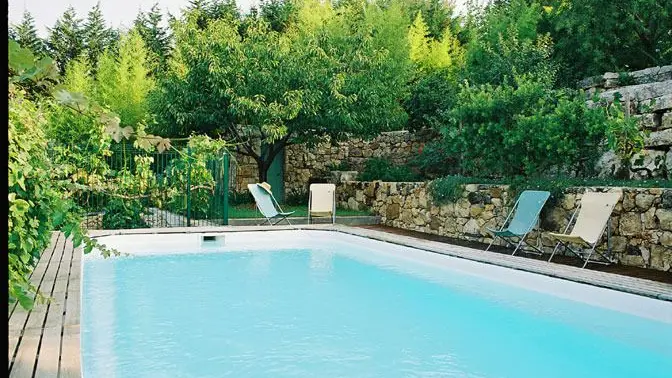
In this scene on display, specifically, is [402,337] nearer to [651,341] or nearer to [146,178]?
[651,341]

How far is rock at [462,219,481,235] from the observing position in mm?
9270

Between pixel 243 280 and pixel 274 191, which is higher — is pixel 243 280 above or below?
below

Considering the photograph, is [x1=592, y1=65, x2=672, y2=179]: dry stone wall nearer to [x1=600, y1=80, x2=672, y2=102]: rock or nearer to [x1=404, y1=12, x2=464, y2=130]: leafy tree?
[x1=600, y1=80, x2=672, y2=102]: rock

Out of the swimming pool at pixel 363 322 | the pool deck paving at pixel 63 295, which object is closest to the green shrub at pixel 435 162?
the pool deck paving at pixel 63 295

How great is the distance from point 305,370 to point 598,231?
402 centimetres

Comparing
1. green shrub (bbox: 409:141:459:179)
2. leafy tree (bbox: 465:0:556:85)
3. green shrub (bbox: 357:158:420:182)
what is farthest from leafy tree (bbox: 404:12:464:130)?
green shrub (bbox: 357:158:420:182)

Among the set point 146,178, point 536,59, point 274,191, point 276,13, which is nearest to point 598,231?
point 146,178

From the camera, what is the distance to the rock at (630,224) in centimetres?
671

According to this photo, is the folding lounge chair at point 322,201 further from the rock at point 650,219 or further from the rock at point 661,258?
the rock at point 661,258

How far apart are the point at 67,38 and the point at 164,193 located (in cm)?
2119

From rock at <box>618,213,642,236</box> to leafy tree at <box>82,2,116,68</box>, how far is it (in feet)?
83.2

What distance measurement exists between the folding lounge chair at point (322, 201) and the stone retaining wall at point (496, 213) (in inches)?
48.7

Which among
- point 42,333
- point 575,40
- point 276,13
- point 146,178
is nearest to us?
Answer: point 42,333

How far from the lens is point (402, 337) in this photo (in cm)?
467
